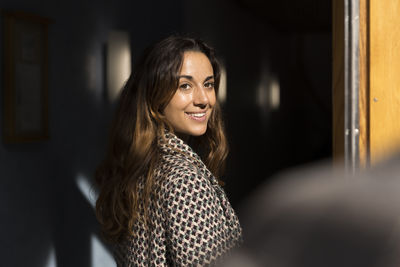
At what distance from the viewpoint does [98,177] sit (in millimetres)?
1983

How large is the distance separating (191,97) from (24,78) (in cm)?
148

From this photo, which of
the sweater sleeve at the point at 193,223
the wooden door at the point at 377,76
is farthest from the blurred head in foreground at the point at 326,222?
the wooden door at the point at 377,76

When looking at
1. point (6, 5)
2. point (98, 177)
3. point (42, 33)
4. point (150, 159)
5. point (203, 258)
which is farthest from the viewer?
point (42, 33)

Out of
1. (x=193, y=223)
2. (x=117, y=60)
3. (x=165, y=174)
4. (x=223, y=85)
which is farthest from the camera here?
(x=223, y=85)

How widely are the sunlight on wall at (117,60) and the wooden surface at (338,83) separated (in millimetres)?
2352

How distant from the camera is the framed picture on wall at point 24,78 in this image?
9.20ft

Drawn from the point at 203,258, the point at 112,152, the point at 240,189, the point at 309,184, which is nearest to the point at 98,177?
the point at 112,152

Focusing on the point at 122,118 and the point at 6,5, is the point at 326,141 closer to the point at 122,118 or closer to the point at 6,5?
the point at 6,5

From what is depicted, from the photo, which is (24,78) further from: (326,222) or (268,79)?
(268,79)

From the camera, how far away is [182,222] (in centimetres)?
141

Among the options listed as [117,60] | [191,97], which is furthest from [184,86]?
[117,60]

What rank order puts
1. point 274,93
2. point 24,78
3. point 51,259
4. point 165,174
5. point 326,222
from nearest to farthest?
point 326,222
point 165,174
point 24,78
point 51,259
point 274,93

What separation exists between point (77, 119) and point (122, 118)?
1.70 meters

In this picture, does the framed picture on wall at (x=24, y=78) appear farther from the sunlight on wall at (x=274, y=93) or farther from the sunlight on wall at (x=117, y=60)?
the sunlight on wall at (x=274, y=93)
